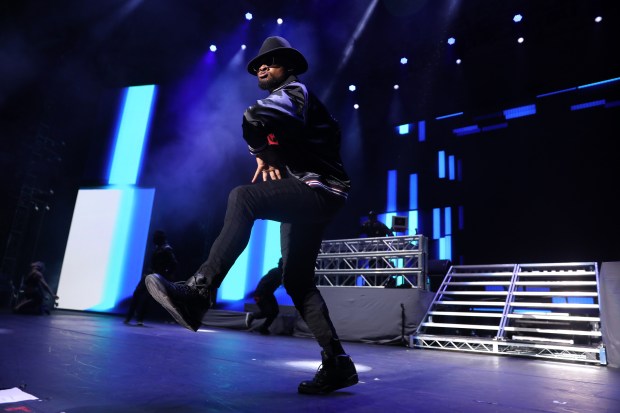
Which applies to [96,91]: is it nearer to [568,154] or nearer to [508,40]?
[508,40]

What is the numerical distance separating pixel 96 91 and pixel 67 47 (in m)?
1.58

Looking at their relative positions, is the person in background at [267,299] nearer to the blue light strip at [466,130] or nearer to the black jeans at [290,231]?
the black jeans at [290,231]

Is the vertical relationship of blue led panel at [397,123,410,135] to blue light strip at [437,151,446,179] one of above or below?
above

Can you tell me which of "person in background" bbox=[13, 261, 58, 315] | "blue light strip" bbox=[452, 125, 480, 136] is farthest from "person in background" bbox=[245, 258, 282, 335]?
"blue light strip" bbox=[452, 125, 480, 136]

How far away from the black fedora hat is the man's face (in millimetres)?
45

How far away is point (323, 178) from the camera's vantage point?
5.72 feet

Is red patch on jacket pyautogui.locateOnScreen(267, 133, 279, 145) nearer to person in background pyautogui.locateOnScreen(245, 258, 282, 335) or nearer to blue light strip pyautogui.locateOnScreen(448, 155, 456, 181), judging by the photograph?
person in background pyautogui.locateOnScreen(245, 258, 282, 335)

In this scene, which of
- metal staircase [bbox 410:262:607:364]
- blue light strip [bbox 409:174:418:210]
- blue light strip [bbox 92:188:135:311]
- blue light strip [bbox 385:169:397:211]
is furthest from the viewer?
blue light strip [bbox 385:169:397:211]

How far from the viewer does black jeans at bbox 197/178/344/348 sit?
1.48m

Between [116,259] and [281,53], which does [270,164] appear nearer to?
[281,53]

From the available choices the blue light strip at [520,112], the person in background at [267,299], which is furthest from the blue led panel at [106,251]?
the blue light strip at [520,112]

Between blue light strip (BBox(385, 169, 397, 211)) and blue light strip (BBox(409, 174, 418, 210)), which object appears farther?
blue light strip (BBox(385, 169, 397, 211))

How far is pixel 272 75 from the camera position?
1881 millimetres

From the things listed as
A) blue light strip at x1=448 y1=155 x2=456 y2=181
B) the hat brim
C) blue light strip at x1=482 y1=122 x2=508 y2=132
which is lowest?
the hat brim
